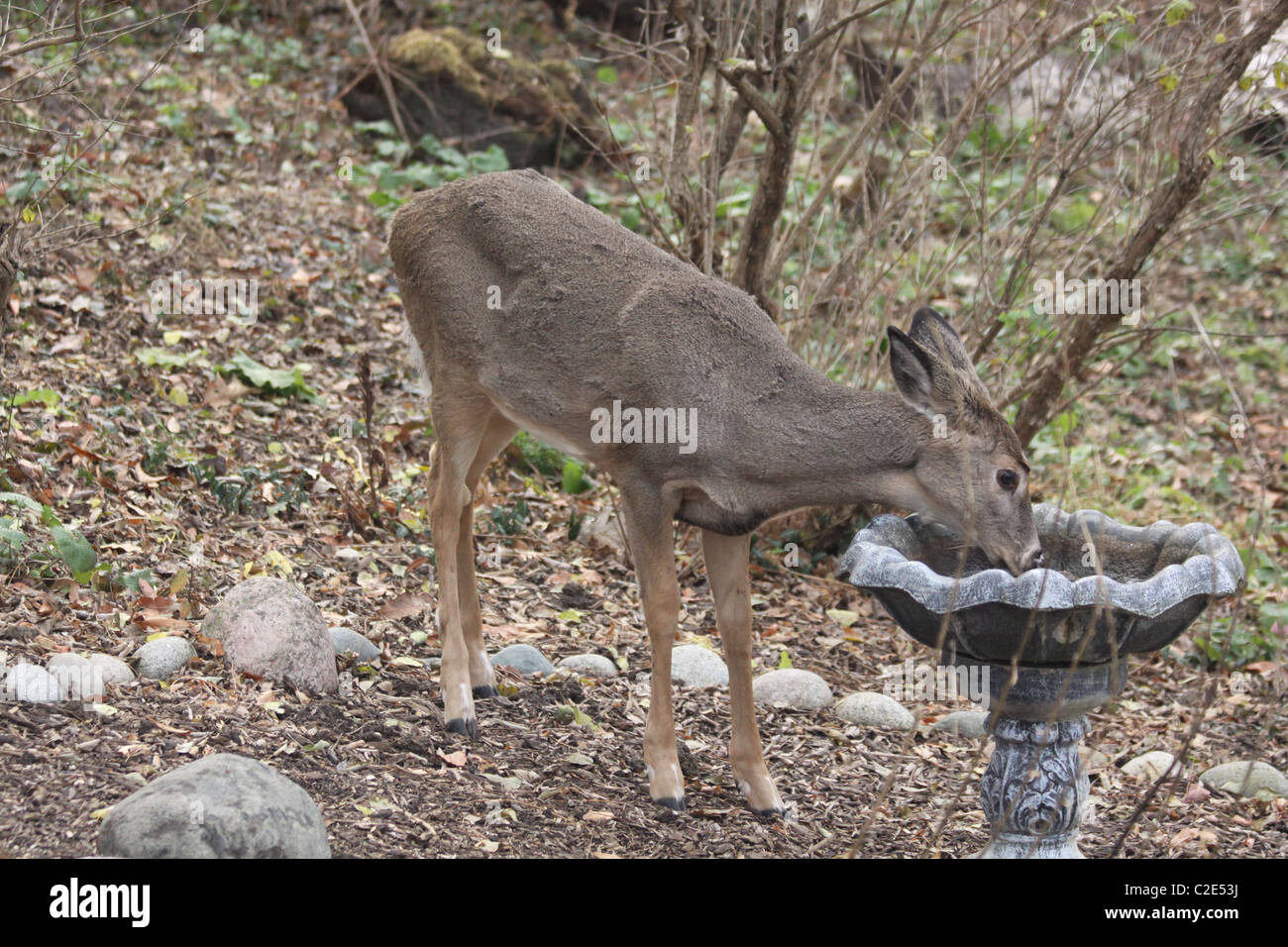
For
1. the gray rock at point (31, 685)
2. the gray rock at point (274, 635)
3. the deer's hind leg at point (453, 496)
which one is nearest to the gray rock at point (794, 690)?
the deer's hind leg at point (453, 496)

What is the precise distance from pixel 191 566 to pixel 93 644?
0.92m

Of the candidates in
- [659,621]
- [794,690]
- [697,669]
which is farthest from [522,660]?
[659,621]

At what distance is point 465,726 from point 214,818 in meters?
1.75

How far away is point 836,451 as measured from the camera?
475 centimetres

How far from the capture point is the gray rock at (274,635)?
528 centimetres

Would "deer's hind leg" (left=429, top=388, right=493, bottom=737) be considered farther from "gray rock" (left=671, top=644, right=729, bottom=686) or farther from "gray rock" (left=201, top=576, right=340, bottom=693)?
"gray rock" (left=671, top=644, right=729, bottom=686)

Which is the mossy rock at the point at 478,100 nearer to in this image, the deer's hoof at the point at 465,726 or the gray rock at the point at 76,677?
the deer's hoof at the point at 465,726

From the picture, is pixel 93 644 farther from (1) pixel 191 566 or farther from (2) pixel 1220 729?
(2) pixel 1220 729

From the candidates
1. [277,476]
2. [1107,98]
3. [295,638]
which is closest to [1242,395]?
[1107,98]

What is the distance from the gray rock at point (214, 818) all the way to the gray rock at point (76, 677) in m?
0.95

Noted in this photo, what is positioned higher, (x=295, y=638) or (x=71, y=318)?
(x=71, y=318)

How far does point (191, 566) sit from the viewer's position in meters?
6.18

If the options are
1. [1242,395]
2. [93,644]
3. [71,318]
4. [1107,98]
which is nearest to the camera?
[93,644]
